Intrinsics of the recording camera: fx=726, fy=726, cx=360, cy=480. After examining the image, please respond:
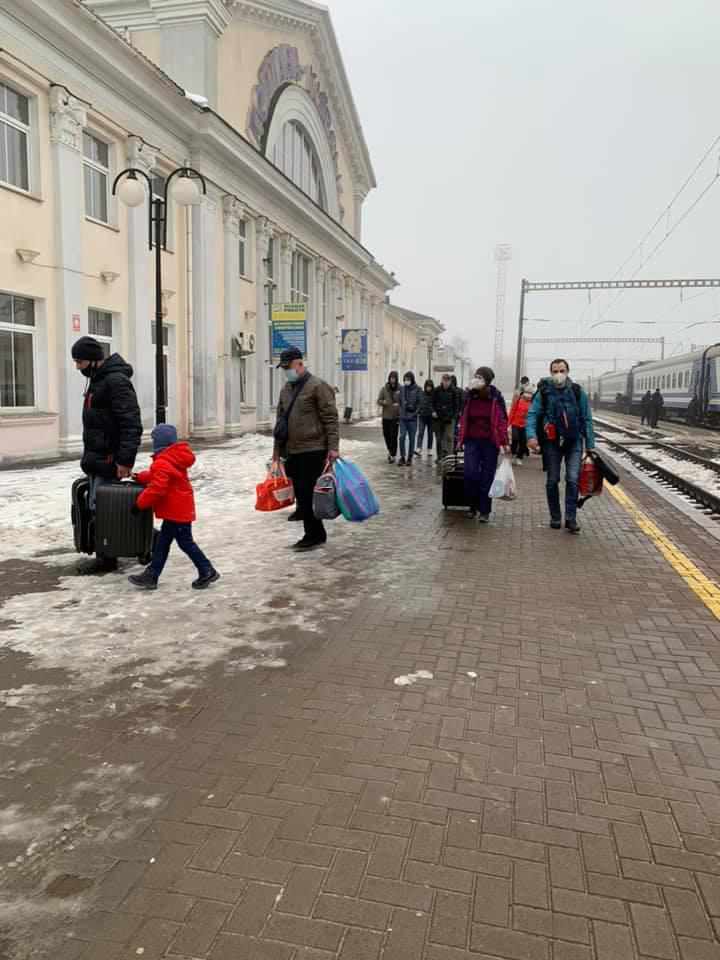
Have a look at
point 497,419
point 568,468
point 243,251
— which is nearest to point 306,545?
point 497,419

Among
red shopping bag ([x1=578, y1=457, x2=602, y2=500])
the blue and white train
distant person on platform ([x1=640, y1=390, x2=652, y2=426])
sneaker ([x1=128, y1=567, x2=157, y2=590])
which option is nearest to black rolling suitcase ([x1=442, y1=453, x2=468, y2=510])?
red shopping bag ([x1=578, y1=457, x2=602, y2=500])

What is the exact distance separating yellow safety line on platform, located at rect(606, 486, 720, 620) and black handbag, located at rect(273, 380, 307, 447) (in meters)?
3.75

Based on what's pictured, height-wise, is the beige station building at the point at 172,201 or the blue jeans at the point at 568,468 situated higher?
the beige station building at the point at 172,201

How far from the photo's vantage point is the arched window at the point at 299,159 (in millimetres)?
27641

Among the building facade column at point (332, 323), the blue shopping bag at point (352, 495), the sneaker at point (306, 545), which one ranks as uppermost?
the building facade column at point (332, 323)

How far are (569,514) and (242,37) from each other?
2131cm

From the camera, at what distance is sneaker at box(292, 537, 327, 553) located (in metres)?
6.96

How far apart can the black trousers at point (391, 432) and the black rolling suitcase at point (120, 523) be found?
9519 millimetres

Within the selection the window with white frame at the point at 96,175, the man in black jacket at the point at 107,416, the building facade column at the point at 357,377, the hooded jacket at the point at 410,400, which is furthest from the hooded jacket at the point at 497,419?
the building facade column at the point at 357,377

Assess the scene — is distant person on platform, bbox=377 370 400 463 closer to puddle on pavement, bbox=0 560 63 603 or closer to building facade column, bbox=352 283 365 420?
puddle on pavement, bbox=0 560 63 603

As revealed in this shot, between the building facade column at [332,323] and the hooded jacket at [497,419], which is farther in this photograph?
the building facade column at [332,323]

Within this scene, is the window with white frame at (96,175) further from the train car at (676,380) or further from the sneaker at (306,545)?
the train car at (676,380)

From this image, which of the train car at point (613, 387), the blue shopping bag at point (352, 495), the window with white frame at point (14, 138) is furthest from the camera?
the train car at point (613, 387)

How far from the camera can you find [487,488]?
8633 millimetres
